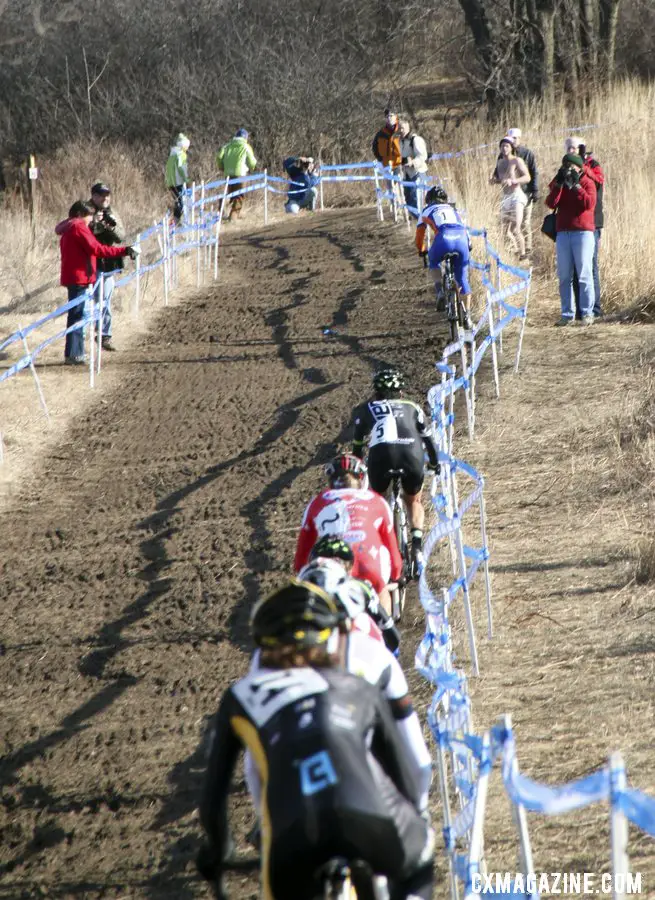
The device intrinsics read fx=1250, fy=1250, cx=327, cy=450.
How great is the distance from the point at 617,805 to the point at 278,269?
1758cm

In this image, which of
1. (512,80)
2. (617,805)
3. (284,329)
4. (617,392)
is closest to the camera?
(617,805)

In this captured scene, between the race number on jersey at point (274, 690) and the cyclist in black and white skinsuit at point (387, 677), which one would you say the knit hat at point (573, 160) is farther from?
the race number on jersey at point (274, 690)

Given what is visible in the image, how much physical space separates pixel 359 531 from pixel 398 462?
1840 millimetres

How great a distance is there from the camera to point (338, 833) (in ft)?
11.4

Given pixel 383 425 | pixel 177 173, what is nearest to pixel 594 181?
pixel 383 425

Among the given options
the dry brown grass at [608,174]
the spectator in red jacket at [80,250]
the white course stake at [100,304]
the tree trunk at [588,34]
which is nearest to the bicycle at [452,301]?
the dry brown grass at [608,174]

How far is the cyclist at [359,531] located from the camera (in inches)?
277

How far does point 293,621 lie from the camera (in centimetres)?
390

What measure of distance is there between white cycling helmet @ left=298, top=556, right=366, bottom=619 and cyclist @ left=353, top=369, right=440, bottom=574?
3721mm

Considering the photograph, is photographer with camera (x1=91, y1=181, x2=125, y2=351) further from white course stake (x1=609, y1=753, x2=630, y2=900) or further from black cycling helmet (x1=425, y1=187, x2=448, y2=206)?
white course stake (x1=609, y1=753, x2=630, y2=900)

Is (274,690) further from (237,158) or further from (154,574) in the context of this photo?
(237,158)

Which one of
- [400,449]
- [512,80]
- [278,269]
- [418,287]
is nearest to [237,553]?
[400,449]

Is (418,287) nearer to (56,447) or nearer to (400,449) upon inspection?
(56,447)

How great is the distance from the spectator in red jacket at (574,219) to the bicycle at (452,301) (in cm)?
138
